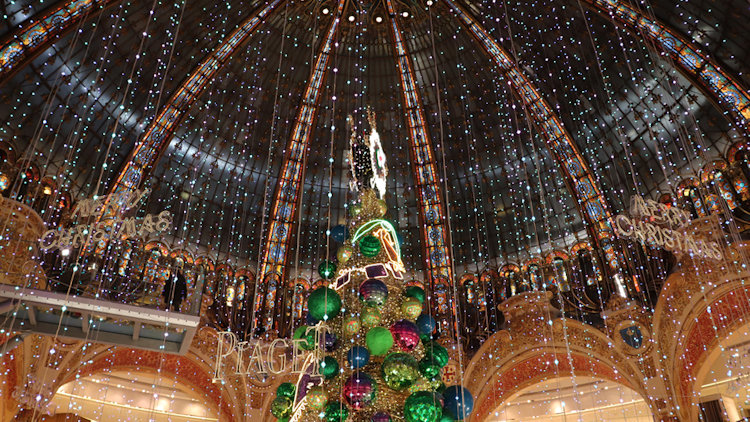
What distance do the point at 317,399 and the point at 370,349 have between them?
82cm

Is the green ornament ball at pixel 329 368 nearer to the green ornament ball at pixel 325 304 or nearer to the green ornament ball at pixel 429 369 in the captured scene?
the green ornament ball at pixel 325 304

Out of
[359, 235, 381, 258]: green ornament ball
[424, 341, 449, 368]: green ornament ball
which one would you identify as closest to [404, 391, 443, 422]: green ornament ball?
[424, 341, 449, 368]: green ornament ball

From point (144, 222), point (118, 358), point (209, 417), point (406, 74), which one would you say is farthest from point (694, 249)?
point (209, 417)

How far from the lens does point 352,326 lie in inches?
268

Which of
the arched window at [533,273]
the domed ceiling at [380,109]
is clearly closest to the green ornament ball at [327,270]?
the domed ceiling at [380,109]

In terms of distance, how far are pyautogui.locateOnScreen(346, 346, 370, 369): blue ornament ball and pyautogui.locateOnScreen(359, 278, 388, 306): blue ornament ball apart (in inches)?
22.2

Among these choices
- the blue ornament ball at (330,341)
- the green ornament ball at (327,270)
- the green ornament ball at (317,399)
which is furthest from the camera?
the green ornament ball at (327,270)

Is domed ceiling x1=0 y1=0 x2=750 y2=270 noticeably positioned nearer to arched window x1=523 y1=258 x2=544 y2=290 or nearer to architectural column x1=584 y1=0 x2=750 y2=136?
architectural column x1=584 y1=0 x2=750 y2=136

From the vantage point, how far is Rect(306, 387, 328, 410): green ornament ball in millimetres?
6418

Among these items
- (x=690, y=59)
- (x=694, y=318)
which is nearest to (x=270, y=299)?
(x=694, y=318)

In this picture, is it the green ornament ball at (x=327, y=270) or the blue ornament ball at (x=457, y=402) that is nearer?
the blue ornament ball at (x=457, y=402)

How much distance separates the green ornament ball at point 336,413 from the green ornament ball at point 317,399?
9cm

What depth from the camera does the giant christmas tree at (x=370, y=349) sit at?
20.6 feet

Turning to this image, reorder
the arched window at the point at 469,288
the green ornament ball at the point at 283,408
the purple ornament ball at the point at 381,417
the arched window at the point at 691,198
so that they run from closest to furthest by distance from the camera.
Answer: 1. the purple ornament ball at the point at 381,417
2. the green ornament ball at the point at 283,408
3. the arched window at the point at 691,198
4. the arched window at the point at 469,288
